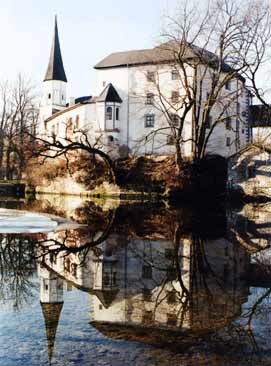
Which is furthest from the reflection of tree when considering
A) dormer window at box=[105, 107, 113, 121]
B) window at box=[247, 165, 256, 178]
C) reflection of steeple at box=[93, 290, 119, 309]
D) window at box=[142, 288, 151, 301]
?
dormer window at box=[105, 107, 113, 121]

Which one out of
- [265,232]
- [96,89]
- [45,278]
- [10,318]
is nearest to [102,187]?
[96,89]

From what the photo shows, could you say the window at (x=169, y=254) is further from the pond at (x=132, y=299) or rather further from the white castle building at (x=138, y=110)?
the white castle building at (x=138, y=110)

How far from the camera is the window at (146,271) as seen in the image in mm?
10308

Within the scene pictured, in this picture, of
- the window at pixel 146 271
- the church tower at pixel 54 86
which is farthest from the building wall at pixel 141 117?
the window at pixel 146 271

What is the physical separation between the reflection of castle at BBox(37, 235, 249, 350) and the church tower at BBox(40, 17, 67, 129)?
70.4m

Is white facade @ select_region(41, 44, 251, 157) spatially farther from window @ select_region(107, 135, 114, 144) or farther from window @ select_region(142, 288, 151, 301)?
window @ select_region(142, 288, 151, 301)

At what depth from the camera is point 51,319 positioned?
7.07 metres

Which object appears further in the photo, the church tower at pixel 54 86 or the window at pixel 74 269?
the church tower at pixel 54 86

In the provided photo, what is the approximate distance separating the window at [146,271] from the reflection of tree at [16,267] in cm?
249

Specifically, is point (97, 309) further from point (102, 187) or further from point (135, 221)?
point (102, 187)

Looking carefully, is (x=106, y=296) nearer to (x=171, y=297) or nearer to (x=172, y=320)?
(x=171, y=297)

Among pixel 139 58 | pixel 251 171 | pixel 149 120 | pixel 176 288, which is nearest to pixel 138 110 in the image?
pixel 149 120

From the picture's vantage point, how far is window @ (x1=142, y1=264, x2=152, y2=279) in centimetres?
1031

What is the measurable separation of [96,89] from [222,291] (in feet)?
185
